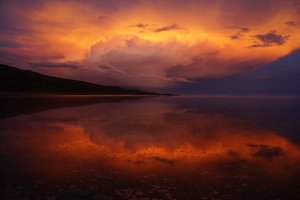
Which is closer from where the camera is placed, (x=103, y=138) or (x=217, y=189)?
(x=217, y=189)

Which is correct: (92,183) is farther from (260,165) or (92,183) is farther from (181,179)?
(260,165)

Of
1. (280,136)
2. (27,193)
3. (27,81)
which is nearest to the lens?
(27,193)

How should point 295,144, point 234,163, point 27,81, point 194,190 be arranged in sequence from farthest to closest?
point 27,81
point 295,144
point 234,163
point 194,190

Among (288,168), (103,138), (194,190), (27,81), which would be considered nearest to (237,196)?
(194,190)

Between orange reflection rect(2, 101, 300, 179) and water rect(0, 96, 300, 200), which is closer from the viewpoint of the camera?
water rect(0, 96, 300, 200)

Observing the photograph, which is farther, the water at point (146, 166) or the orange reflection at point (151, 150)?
the orange reflection at point (151, 150)

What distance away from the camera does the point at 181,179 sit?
919cm

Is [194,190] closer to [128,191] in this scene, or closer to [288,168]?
[128,191]

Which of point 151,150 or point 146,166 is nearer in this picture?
point 146,166

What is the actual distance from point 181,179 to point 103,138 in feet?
24.7

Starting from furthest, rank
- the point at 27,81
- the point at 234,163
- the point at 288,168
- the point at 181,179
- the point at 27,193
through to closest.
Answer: the point at 27,81
the point at 234,163
the point at 288,168
the point at 181,179
the point at 27,193

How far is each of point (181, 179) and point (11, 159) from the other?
21.5 ft

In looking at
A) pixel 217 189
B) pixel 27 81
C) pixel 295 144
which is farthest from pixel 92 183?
pixel 27 81

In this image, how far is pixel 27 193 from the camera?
767 centimetres
